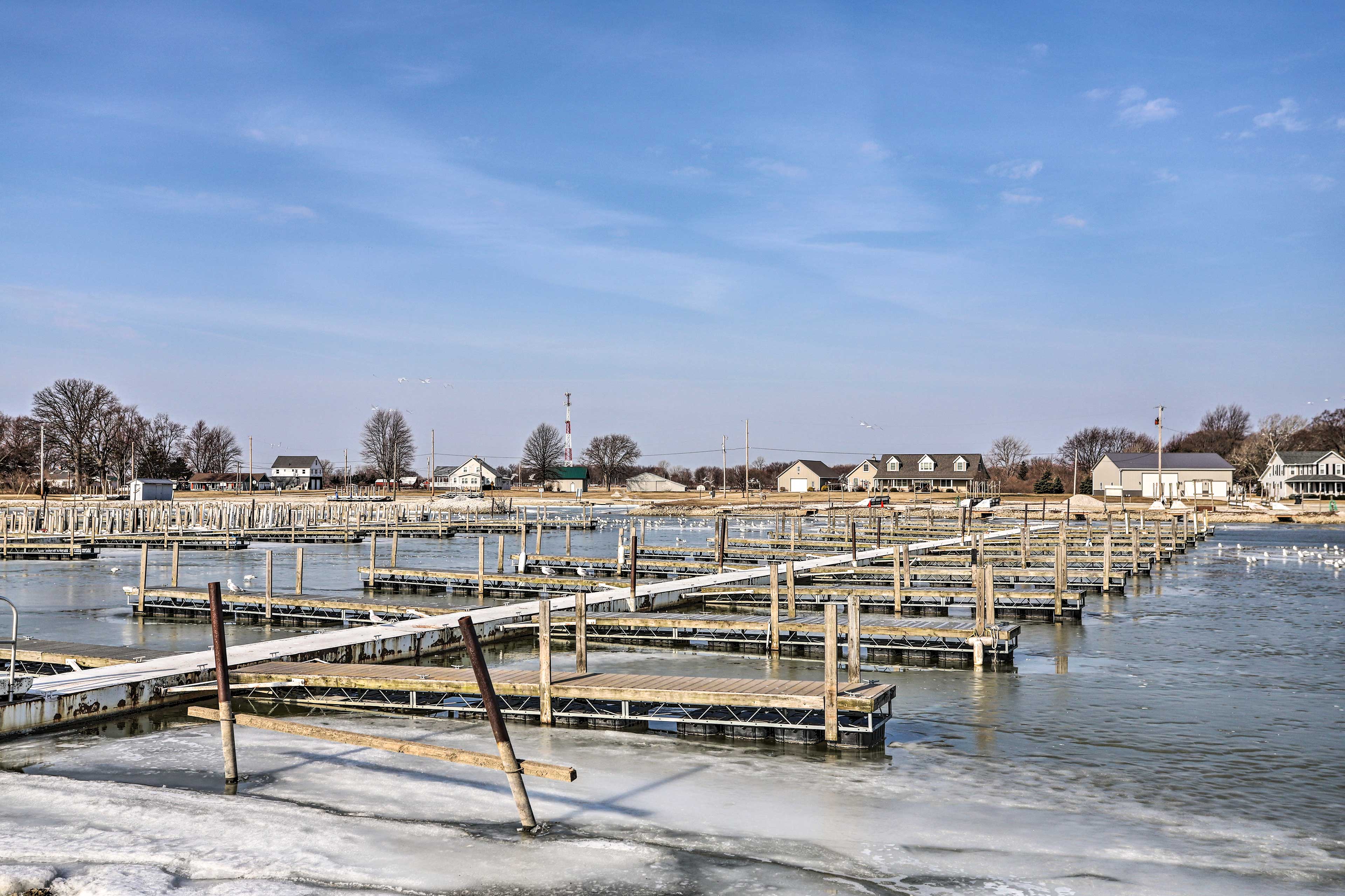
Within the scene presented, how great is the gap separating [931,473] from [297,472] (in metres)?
109

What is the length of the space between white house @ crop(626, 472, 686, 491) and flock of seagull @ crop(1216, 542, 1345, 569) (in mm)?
114400

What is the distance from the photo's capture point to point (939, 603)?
1257 inches

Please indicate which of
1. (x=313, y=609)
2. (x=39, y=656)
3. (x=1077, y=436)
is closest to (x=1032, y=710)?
(x=39, y=656)

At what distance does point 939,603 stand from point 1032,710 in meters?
14.8

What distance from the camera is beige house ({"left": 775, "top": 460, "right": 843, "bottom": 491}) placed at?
153 meters

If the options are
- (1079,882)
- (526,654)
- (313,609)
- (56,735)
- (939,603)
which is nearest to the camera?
(1079,882)

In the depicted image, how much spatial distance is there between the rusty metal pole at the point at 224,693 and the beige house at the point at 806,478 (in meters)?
140

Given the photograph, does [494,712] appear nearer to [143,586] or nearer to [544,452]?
[143,586]

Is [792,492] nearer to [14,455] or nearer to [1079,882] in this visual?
[14,455]

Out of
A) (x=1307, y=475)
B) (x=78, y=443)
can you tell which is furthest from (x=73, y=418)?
(x=1307, y=475)

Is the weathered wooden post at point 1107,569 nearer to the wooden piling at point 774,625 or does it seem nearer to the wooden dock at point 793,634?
the wooden dock at point 793,634

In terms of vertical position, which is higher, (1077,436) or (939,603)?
(1077,436)

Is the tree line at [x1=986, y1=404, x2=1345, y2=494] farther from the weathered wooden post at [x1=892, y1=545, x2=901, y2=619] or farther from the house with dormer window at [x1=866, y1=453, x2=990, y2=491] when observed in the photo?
the weathered wooden post at [x1=892, y1=545, x2=901, y2=619]

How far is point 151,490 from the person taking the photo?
73562 millimetres
